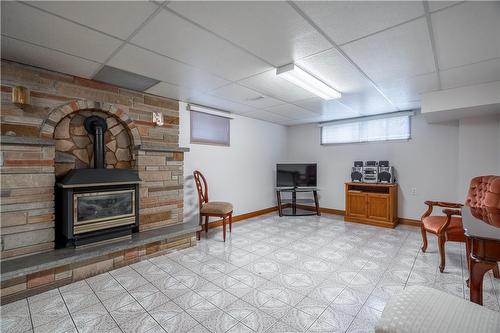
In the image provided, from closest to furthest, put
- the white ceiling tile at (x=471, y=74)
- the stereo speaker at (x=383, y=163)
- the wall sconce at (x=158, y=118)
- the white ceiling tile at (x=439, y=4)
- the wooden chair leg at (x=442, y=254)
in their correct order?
the white ceiling tile at (x=439, y=4) → the white ceiling tile at (x=471, y=74) → the wooden chair leg at (x=442, y=254) → the wall sconce at (x=158, y=118) → the stereo speaker at (x=383, y=163)

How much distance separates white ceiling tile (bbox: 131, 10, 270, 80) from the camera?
1.73m

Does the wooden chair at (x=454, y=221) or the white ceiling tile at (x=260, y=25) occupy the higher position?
the white ceiling tile at (x=260, y=25)

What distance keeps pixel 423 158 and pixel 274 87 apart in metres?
3.36

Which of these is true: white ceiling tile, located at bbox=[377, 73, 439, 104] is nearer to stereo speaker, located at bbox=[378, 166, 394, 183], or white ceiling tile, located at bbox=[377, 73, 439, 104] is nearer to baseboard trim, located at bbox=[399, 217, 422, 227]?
stereo speaker, located at bbox=[378, 166, 394, 183]

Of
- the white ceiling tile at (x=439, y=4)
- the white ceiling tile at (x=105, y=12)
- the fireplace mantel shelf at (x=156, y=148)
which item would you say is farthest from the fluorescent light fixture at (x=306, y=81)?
the fireplace mantel shelf at (x=156, y=148)

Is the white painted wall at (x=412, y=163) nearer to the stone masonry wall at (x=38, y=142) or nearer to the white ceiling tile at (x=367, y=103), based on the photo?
the white ceiling tile at (x=367, y=103)

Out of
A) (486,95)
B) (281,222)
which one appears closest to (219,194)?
(281,222)

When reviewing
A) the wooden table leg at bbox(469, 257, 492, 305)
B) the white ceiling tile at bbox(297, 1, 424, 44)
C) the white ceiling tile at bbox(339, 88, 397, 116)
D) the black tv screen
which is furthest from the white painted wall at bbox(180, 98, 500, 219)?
the wooden table leg at bbox(469, 257, 492, 305)

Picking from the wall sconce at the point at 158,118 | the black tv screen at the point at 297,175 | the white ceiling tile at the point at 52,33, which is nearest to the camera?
the white ceiling tile at the point at 52,33

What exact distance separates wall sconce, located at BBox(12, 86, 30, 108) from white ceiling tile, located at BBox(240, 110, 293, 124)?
10.6 feet

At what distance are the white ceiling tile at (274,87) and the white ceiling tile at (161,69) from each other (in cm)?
38

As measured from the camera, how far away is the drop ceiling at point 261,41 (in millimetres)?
1545

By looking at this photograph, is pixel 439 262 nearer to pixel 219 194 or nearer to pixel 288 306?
pixel 288 306

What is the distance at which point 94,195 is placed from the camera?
8.55ft
